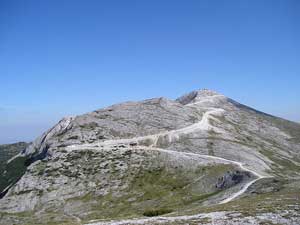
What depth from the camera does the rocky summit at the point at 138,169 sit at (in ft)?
357

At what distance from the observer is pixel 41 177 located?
479 feet

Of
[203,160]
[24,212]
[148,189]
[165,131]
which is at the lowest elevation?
[24,212]

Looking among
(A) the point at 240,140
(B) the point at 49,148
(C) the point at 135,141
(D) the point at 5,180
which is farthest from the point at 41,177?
(A) the point at 240,140

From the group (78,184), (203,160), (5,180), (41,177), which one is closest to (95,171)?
(78,184)

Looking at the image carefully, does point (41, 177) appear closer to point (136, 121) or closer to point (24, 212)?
point (24, 212)

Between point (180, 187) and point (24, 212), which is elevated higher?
point (180, 187)

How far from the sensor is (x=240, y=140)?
7028 inches

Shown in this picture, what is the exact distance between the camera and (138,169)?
140 meters

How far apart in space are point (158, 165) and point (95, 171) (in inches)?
994

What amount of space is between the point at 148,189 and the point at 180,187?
11643mm

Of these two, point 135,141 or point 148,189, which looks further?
point 135,141

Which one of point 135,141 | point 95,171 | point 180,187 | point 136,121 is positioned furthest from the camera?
point 136,121

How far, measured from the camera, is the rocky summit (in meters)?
109

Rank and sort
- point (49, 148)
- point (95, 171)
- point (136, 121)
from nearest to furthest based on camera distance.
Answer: point (95, 171) → point (49, 148) → point (136, 121)
